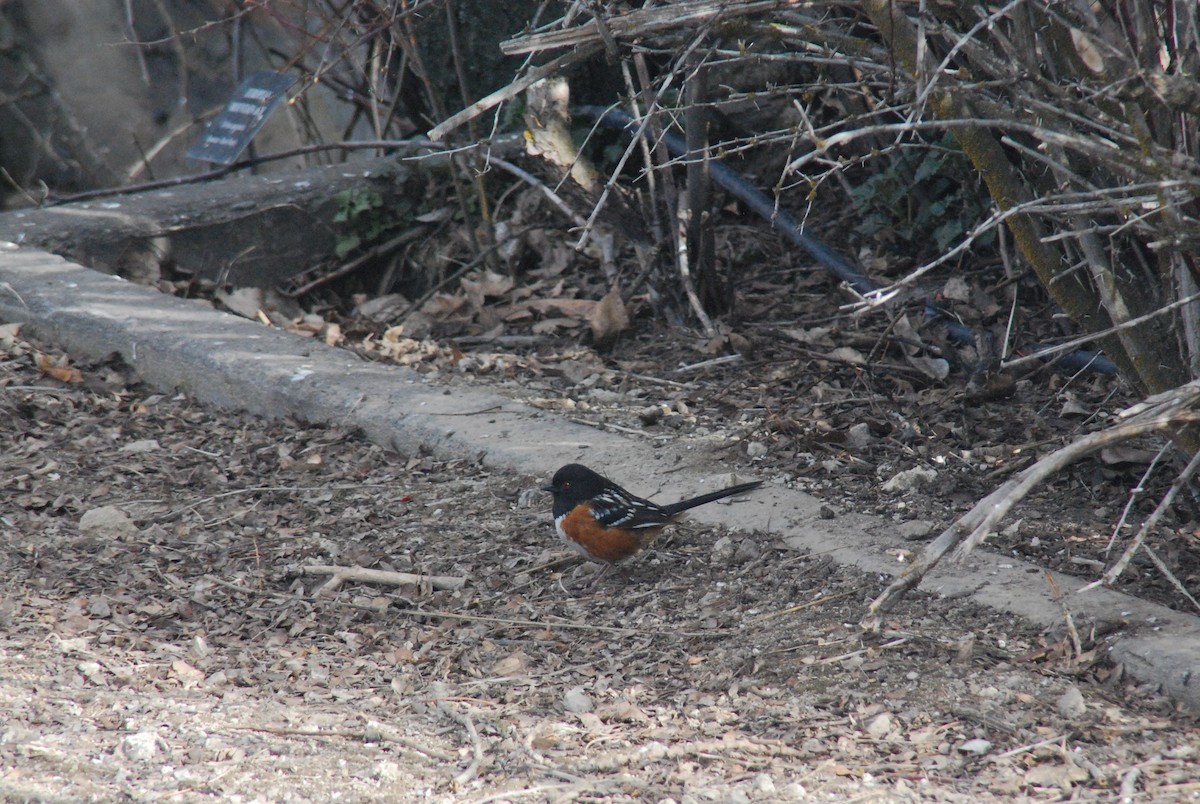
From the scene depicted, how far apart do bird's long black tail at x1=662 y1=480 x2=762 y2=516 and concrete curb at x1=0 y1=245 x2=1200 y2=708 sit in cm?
6

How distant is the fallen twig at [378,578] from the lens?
3.56 meters

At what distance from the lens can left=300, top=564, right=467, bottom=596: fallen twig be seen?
356 centimetres

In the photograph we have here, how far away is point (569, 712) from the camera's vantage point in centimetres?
287

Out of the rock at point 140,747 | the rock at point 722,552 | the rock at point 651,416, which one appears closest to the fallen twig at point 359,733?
the rock at point 140,747

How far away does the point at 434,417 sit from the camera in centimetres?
453

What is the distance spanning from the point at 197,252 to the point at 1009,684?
5.26 metres

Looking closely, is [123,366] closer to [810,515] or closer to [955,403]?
[810,515]

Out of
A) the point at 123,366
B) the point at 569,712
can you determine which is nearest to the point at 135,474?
the point at 123,366

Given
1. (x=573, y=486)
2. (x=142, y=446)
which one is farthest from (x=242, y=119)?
(x=573, y=486)

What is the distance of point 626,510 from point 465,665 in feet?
2.47

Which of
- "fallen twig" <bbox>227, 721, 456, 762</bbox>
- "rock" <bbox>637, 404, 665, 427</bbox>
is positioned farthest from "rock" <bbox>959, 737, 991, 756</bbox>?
"rock" <bbox>637, 404, 665, 427</bbox>

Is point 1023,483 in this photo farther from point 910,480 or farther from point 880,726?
point 910,480

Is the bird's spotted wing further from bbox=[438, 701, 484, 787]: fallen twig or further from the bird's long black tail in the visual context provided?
bbox=[438, 701, 484, 787]: fallen twig

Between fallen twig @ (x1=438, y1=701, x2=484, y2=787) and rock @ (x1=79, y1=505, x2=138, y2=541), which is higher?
rock @ (x1=79, y1=505, x2=138, y2=541)
